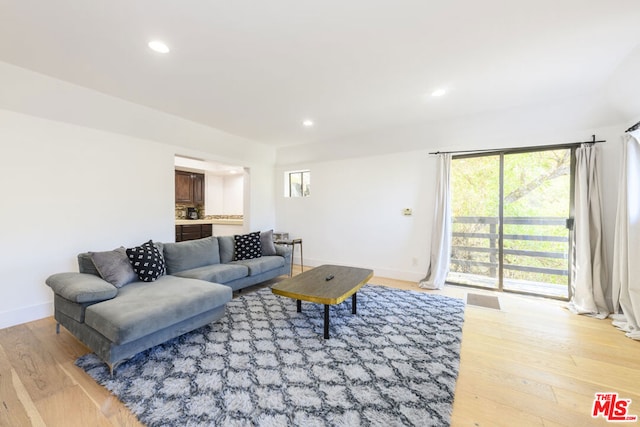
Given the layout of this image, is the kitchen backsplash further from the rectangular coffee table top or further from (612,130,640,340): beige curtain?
(612,130,640,340): beige curtain

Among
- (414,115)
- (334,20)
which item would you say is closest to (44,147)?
(334,20)

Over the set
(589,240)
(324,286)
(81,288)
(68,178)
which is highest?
(68,178)

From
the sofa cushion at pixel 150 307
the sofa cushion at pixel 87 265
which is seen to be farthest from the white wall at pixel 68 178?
the sofa cushion at pixel 150 307

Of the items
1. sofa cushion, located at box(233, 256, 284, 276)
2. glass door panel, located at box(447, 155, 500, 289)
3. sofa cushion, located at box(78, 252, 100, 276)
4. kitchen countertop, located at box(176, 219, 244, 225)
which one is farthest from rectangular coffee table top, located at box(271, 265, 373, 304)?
kitchen countertop, located at box(176, 219, 244, 225)

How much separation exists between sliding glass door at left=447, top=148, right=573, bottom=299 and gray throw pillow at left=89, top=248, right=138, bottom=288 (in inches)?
173

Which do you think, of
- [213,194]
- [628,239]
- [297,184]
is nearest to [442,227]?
[628,239]

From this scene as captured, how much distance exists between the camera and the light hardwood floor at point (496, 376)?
1.55 metres

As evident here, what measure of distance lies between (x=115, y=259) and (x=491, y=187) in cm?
492

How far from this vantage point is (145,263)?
111 inches

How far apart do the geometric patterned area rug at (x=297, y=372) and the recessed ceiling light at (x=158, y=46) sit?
257 centimetres

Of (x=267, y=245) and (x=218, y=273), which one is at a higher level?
(x=267, y=245)

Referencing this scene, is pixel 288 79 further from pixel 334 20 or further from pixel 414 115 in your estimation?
pixel 414 115

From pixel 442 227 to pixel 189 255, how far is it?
3.65 meters

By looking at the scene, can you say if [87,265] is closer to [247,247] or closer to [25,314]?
[25,314]
